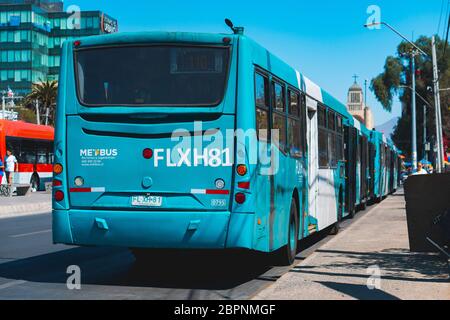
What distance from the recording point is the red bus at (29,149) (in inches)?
1470

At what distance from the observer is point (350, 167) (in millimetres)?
20422

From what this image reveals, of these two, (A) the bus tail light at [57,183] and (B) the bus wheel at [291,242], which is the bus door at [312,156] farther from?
(A) the bus tail light at [57,183]

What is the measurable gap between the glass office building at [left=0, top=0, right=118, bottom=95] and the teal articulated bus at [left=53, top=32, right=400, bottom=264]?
10718cm

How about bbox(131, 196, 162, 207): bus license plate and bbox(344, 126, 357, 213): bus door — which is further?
bbox(344, 126, 357, 213): bus door

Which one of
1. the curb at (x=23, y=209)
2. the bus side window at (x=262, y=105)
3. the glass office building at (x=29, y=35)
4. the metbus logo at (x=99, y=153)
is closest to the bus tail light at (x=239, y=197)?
the bus side window at (x=262, y=105)

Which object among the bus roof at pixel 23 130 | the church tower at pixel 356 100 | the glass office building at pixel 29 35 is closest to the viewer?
Answer: the bus roof at pixel 23 130

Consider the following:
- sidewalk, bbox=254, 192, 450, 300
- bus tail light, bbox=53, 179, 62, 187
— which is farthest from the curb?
bus tail light, bbox=53, 179, 62, 187

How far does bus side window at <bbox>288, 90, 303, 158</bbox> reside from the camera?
11125mm

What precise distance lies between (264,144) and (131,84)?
71.6 inches

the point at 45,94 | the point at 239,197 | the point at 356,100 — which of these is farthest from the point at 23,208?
the point at 356,100

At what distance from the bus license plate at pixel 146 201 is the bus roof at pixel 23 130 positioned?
29478 millimetres

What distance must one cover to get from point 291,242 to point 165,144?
330cm

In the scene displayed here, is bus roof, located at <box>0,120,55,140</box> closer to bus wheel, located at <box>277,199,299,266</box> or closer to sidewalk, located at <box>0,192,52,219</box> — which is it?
sidewalk, located at <box>0,192,52,219</box>
